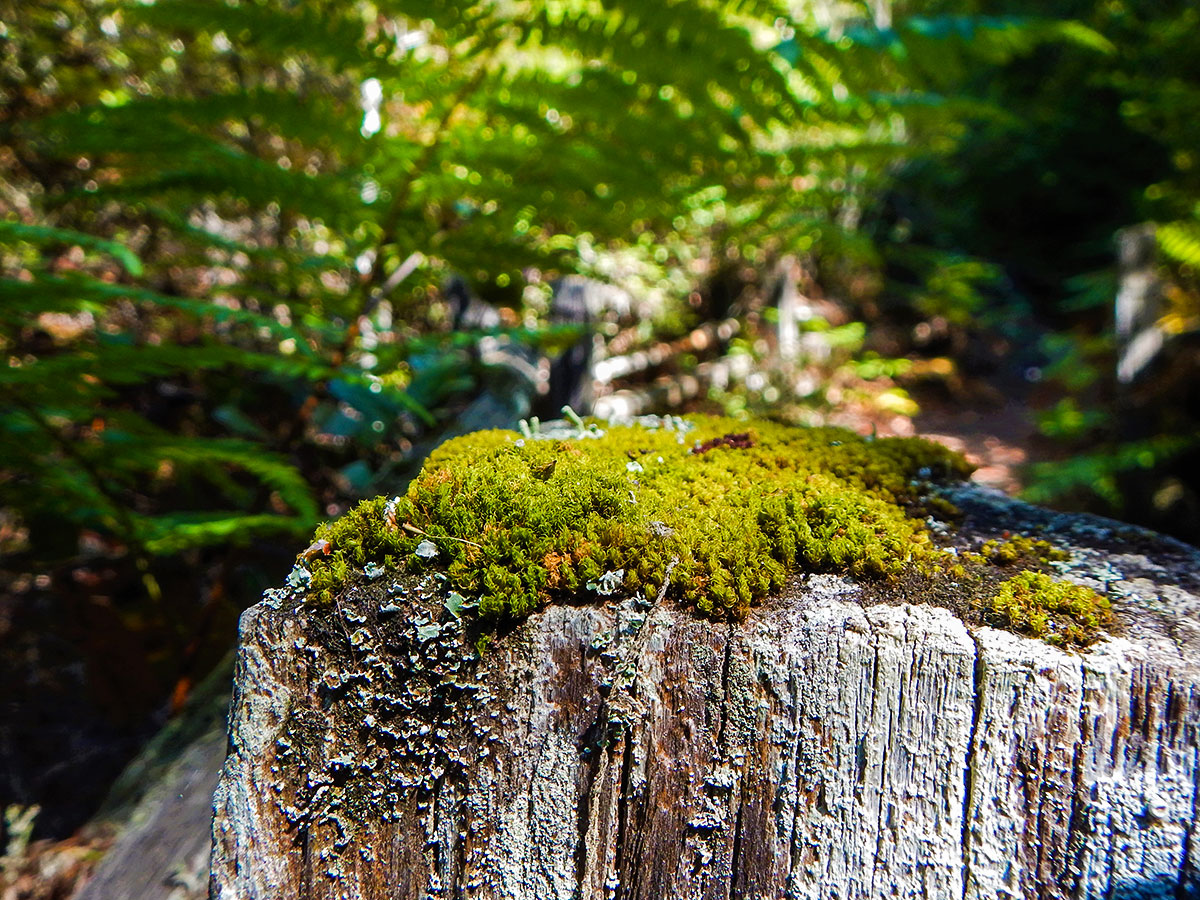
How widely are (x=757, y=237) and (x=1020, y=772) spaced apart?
468cm

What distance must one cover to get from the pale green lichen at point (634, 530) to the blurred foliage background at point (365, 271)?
2.99 feet

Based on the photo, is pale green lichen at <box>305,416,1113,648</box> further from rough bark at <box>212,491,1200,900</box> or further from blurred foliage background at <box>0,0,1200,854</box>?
blurred foliage background at <box>0,0,1200,854</box>

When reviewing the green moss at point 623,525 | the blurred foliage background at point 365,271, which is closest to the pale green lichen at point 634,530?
the green moss at point 623,525

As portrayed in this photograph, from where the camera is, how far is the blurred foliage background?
1.88 m

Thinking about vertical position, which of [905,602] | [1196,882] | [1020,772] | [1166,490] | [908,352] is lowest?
[1196,882]

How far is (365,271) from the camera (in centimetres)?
380

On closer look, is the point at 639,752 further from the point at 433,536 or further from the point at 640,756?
the point at 433,536

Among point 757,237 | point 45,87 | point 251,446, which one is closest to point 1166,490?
point 757,237

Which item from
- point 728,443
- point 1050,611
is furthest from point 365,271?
point 1050,611

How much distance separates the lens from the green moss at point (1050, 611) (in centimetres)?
91

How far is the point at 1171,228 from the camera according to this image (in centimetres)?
393

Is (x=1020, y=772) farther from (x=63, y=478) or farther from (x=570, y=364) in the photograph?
(x=570, y=364)

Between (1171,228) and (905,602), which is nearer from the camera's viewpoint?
(905,602)

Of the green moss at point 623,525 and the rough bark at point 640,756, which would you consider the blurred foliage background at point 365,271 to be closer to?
the green moss at point 623,525
